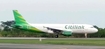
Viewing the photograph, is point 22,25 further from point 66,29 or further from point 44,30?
point 66,29

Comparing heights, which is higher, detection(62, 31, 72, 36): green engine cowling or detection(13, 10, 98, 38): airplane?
detection(13, 10, 98, 38): airplane

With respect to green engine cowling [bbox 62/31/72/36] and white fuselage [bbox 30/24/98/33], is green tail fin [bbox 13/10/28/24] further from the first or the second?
green engine cowling [bbox 62/31/72/36]

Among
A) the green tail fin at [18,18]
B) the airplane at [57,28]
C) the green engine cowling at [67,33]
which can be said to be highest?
the green tail fin at [18,18]

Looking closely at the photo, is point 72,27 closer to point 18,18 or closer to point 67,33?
point 67,33

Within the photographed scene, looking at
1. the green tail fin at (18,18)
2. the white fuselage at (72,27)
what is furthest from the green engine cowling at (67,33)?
the green tail fin at (18,18)

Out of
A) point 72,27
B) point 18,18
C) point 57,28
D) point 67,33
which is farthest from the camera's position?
point 18,18

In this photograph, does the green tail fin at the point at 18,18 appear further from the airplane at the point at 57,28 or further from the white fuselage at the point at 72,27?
the white fuselage at the point at 72,27

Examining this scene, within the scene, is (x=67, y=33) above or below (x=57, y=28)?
below

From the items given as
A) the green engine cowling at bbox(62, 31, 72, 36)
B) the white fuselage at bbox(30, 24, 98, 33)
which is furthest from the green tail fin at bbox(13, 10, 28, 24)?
the green engine cowling at bbox(62, 31, 72, 36)

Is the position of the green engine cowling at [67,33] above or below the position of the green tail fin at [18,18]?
below

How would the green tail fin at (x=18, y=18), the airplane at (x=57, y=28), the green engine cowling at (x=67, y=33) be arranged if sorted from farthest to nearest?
the green tail fin at (x=18, y=18) < the airplane at (x=57, y=28) < the green engine cowling at (x=67, y=33)

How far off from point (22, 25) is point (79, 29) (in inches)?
439

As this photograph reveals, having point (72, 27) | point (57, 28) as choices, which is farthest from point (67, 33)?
point (57, 28)

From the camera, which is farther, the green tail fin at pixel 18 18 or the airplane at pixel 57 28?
the green tail fin at pixel 18 18
